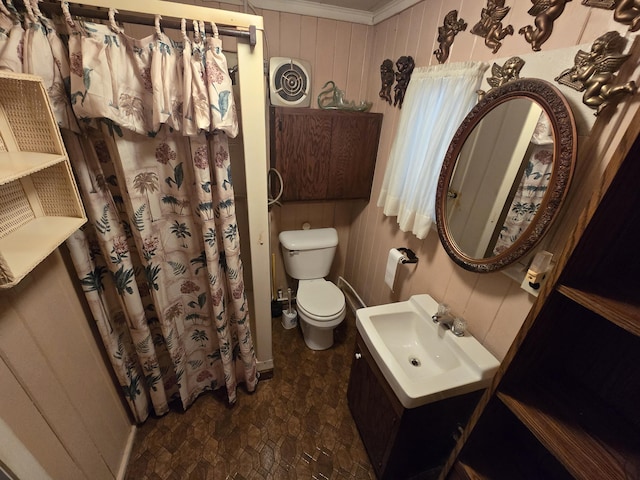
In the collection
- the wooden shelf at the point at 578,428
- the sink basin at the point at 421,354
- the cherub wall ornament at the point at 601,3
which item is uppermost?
the cherub wall ornament at the point at 601,3

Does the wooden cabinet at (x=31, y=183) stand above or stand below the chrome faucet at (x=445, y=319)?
above

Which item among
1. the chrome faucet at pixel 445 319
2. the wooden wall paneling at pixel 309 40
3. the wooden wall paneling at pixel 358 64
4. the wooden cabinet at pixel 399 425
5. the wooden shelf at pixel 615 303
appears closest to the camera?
the wooden shelf at pixel 615 303

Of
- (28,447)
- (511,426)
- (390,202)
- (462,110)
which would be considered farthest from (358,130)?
(28,447)

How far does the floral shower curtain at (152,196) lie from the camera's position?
0.86m

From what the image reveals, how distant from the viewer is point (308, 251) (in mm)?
2037

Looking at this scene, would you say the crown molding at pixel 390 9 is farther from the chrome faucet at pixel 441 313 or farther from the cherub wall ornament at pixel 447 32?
the chrome faucet at pixel 441 313

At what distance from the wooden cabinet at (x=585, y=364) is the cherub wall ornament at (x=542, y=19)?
615mm

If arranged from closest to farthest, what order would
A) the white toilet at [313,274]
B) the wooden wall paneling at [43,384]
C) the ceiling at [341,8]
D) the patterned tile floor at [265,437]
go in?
the wooden wall paneling at [43,384], the patterned tile floor at [265,437], the ceiling at [341,8], the white toilet at [313,274]

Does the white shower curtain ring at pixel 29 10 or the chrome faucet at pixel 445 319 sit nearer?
the white shower curtain ring at pixel 29 10

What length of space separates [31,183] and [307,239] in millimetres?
1466

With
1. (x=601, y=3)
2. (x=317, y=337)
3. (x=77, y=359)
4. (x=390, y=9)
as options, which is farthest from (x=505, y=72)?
(x=77, y=359)

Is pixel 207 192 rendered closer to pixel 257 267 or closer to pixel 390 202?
pixel 257 267

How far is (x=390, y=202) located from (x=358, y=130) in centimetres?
58

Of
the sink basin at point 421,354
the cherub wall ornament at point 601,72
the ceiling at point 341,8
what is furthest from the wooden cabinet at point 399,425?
the ceiling at point 341,8
